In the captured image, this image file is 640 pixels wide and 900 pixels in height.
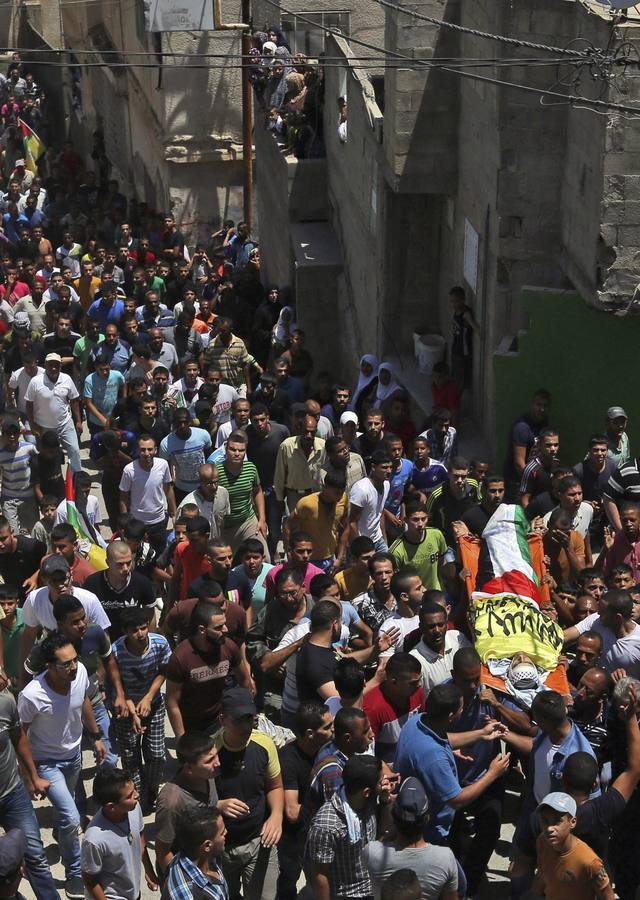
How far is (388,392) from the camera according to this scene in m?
13.6

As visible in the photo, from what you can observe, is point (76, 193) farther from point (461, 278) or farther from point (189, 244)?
point (461, 278)

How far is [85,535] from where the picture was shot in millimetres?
11000

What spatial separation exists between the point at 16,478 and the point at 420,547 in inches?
149

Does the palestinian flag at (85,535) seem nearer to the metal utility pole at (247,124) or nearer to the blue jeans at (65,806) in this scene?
the blue jeans at (65,806)

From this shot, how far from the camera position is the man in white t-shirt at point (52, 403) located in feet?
43.5

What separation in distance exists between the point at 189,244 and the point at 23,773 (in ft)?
56.5

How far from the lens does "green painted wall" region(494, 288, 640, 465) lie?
1206cm

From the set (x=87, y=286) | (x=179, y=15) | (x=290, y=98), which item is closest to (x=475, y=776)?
(x=87, y=286)

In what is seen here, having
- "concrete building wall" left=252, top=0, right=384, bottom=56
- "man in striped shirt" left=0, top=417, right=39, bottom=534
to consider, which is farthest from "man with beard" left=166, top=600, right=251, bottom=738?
"concrete building wall" left=252, top=0, right=384, bottom=56

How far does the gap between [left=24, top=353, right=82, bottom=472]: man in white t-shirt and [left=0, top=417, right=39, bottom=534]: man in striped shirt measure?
3.66 feet

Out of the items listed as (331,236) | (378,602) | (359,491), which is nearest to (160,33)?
(331,236)

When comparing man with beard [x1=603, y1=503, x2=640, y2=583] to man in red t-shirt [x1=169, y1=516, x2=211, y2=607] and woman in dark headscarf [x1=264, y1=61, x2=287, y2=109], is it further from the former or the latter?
woman in dark headscarf [x1=264, y1=61, x2=287, y2=109]

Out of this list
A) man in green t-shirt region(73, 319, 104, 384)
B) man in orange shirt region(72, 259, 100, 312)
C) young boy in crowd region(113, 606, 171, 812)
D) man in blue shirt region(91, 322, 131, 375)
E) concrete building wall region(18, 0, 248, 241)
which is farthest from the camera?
concrete building wall region(18, 0, 248, 241)

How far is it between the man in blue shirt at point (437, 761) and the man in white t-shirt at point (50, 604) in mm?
2371
